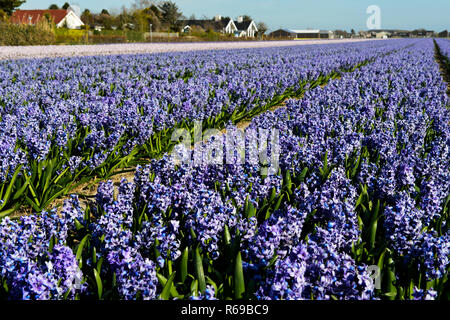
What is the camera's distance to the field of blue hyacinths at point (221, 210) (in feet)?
9.19

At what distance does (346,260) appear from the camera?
2.69 meters

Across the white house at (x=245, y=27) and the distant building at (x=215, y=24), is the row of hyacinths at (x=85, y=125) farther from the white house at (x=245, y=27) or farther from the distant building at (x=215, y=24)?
the white house at (x=245, y=27)

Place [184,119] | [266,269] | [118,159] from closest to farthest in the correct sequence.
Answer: [266,269] < [118,159] < [184,119]

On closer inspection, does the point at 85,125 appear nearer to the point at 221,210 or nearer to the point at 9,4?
the point at 221,210

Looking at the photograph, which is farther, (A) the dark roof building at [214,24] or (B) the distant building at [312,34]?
(B) the distant building at [312,34]

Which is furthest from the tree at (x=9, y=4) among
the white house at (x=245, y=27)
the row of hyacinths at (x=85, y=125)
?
the white house at (x=245, y=27)

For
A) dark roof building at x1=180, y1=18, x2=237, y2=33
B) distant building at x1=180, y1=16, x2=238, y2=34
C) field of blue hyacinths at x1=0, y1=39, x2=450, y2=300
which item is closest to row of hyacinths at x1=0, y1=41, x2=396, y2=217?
field of blue hyacinths at x1=0, y1=39, x2=450, y2=300

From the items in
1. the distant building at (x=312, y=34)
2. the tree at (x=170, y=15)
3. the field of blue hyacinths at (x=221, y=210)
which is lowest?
the field of blue hyacinths at (x=221, y=210)

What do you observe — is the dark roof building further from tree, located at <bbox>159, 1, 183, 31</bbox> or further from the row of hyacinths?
the row of hyacinths

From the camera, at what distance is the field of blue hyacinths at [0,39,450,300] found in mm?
2801

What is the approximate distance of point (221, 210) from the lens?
12.0 ft
